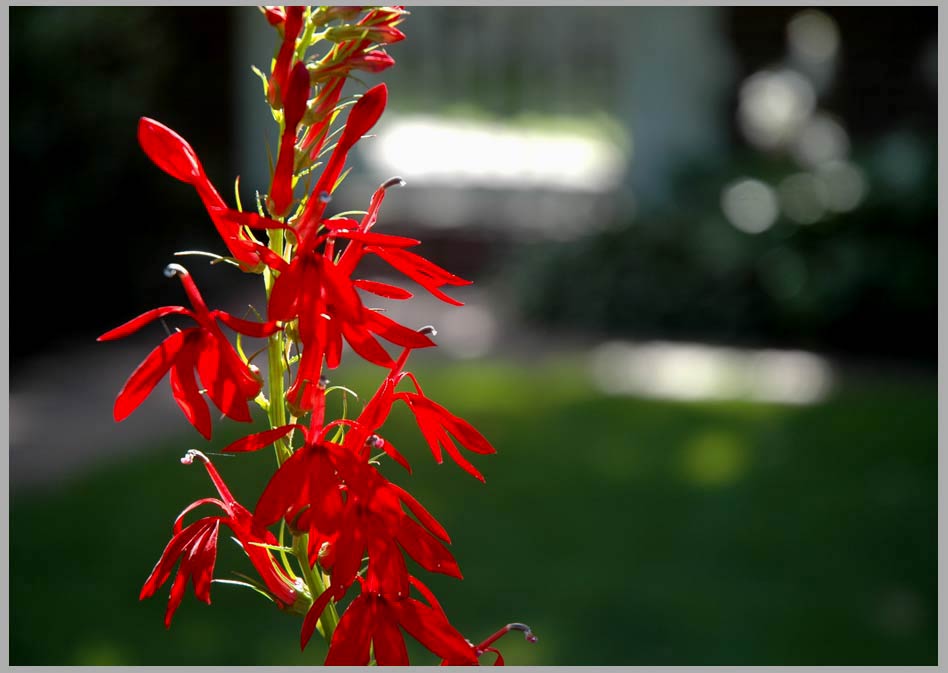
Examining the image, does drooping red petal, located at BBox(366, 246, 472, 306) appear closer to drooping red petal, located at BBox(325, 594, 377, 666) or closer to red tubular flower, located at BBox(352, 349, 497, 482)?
red tubular flower, located at BBox(352, 349, 497, 482)

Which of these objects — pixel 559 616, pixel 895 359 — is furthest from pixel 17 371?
pixel 895 359

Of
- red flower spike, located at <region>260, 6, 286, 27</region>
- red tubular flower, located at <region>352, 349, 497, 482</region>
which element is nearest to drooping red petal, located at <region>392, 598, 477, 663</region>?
red tubular flower, located at <region>352, 349, 497, 482</region>

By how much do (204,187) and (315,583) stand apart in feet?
1.16

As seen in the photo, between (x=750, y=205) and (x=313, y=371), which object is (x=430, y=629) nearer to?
(x=313, y=371)

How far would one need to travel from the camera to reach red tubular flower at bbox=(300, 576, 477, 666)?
0.98 meters

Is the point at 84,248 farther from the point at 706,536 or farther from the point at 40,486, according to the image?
the point at 706,536

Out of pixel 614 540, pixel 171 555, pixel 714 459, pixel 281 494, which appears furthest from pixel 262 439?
pixel 714 459

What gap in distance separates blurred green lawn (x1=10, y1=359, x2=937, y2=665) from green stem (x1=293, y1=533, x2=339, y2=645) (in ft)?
9.20

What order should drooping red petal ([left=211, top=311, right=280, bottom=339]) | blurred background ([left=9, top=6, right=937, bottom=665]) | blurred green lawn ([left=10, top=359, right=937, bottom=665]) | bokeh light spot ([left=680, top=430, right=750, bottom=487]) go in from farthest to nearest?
bokeh light spot ([left=680, top=430, right=750, bottom=487]) < blurred background ([left=9, top=6, right=937, bottom=665]) < blurred green lawn ([left=10, top=359, right=937, bottom=665]) < drooping red petal ([left=211, top=311, right=280, bottom=339])

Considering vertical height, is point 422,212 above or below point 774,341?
above

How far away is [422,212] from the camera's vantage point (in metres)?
9.89

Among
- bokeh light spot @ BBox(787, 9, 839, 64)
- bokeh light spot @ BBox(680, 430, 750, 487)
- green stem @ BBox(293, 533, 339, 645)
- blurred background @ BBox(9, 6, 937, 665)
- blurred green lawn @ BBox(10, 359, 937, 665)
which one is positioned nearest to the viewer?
green stem @ BBox(293, 533, 339, 645)

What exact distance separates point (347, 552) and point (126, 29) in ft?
23.8

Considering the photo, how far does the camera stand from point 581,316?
8.05 metres
